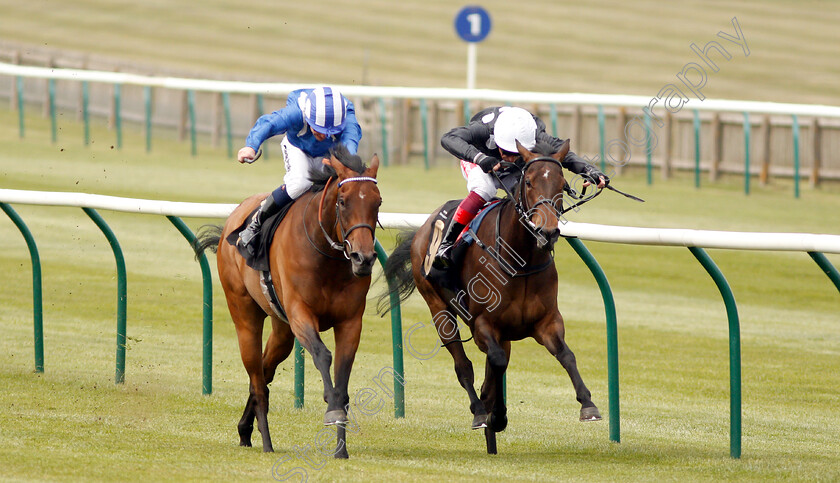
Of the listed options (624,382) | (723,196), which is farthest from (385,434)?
(723,196)

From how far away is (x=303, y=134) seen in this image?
635 cm

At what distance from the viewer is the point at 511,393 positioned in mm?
7961

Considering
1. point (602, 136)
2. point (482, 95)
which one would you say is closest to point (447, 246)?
point (482, 95)

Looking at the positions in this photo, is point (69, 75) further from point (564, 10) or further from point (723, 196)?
point (564, 10)

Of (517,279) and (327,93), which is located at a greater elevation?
(327,93)

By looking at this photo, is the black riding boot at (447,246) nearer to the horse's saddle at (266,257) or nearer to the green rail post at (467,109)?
the horse's saddle at (266,257)

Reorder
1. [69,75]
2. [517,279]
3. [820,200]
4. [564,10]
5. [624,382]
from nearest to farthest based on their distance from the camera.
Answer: [517,279] < [624,382] < [820,200] < [69,75] < [564,10]

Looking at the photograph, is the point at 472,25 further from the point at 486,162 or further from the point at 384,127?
the point at 486,162

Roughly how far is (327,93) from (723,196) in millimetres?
10575

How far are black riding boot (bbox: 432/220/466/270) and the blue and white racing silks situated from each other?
66 cm

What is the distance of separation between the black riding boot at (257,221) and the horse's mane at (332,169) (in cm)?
26

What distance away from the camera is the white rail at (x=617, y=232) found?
523cm

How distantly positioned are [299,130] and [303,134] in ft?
0.16

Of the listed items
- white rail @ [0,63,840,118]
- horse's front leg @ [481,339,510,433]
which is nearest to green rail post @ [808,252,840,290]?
horse's front leg @ [481,339,510,433]
